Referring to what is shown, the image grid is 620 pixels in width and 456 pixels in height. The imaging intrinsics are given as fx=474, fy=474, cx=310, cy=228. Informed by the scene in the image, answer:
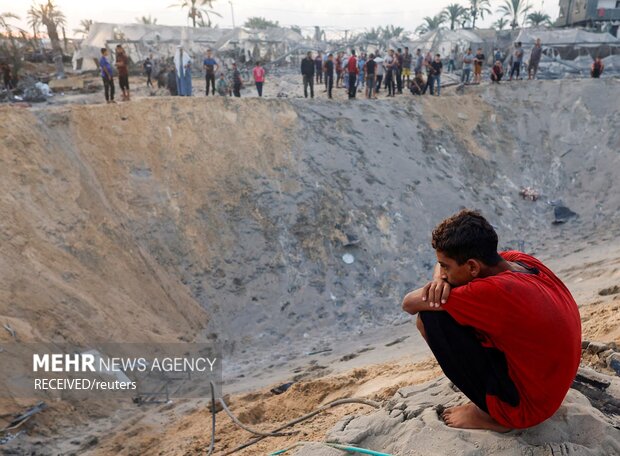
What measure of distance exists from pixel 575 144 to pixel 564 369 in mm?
14713

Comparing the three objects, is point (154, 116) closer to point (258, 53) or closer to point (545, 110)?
point (545, 110)

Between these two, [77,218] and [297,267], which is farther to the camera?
[297,267]

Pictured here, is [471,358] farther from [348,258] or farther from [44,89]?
[44,89]

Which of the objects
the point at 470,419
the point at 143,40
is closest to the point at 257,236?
the point at 470,419

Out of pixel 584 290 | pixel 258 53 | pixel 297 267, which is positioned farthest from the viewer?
pixel 258 53

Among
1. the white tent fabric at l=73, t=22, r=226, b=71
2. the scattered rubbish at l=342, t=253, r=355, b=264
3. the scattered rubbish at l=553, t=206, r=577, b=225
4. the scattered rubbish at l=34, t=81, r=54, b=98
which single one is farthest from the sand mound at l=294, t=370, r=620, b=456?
the white tent fabric at l=73, t=22, r=226, b=71

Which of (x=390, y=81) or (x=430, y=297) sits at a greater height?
(x=390, y=81)

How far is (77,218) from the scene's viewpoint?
805cm

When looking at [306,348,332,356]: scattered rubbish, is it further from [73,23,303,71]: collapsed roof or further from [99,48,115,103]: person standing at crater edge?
[73,23,303,71]: collapsed roof

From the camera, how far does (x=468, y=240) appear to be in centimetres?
238

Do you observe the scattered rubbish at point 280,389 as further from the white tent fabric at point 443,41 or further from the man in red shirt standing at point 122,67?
the white tent fabric at point 443,41

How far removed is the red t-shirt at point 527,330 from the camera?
87.9 inches

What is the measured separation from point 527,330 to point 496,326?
0.46ft

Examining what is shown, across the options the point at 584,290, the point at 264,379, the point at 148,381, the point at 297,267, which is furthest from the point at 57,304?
the point at 584,290
